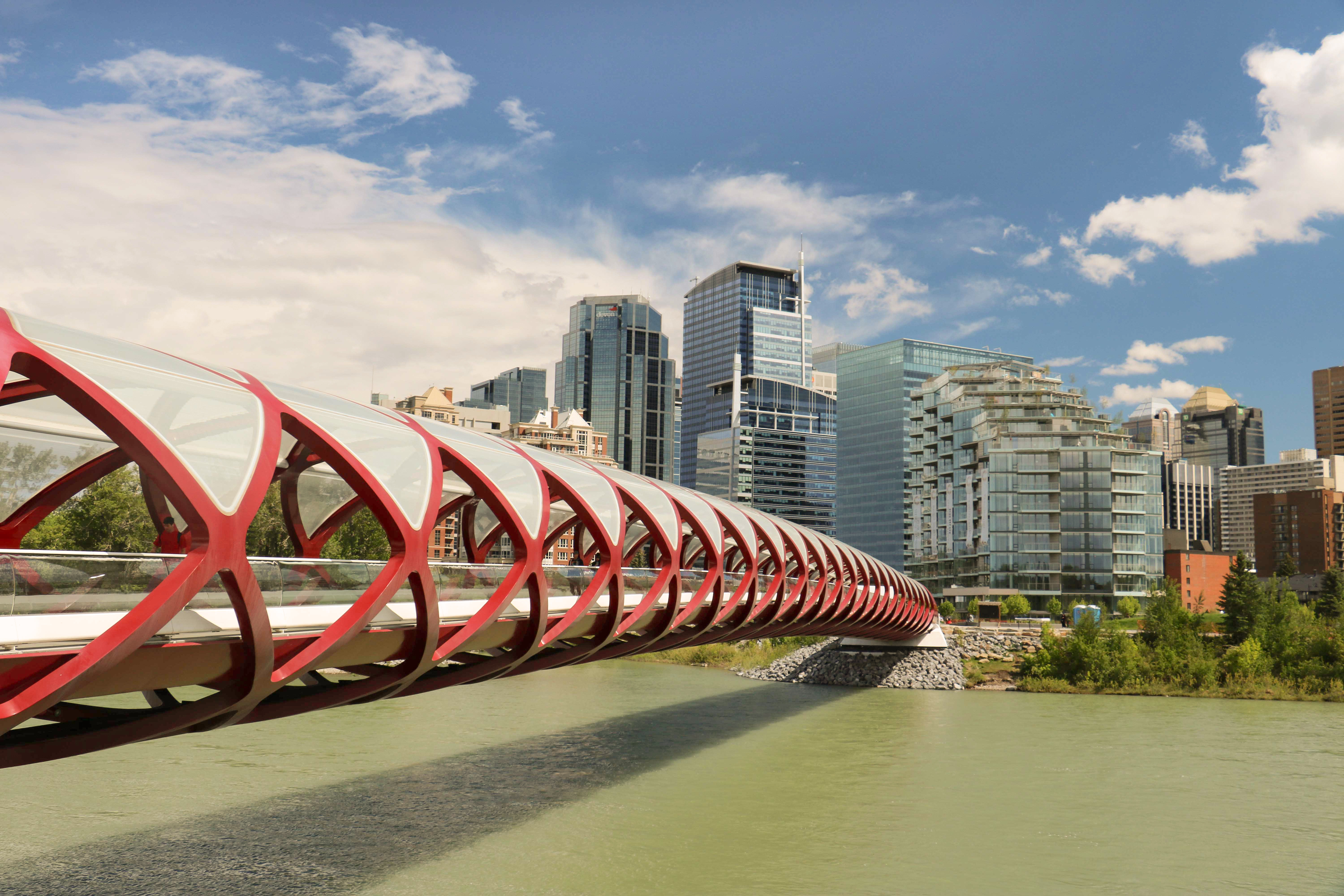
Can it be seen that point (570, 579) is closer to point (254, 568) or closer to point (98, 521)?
point (254, 568)

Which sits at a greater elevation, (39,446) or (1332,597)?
(39,446)

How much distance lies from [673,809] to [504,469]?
36.0ft

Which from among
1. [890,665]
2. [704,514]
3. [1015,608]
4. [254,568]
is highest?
[704,514]

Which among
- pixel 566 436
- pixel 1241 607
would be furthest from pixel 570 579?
pixel 566 436

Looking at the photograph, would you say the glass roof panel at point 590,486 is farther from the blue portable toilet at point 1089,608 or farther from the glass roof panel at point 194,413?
the blue portable toilet at point 1089,608

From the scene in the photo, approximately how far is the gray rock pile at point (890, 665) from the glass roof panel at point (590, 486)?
39.0 metres

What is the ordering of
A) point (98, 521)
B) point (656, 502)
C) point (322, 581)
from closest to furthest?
1. point (322, 581)
2. point (656, 502)
3. point (98, 521)

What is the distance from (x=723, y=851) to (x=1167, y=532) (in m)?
114

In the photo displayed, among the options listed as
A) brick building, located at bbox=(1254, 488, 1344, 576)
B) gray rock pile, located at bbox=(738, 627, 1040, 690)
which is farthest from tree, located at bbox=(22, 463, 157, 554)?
brick building, located at bbox=(1254, 488, 1344, 576)

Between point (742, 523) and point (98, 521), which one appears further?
point (98, 521)

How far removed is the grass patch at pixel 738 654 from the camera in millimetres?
64500

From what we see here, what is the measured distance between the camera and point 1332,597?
72.4 m

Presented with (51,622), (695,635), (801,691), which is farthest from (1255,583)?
(51,622)

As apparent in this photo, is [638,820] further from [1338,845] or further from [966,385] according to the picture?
[966,385]
